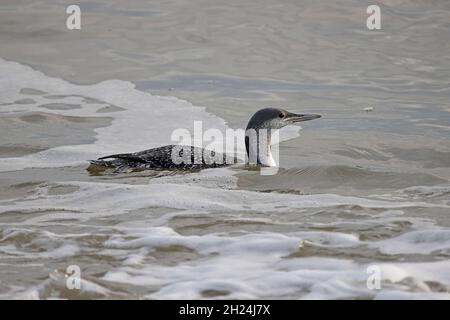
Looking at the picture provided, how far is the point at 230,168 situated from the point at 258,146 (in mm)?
536

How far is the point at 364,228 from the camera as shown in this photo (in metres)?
6.50

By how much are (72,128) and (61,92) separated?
1506mm

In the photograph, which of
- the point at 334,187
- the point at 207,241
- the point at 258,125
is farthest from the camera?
the point at 258,125

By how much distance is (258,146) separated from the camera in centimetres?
946

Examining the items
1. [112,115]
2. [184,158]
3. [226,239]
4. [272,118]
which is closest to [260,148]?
[272,118]

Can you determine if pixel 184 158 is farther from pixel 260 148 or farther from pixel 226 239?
pixel 226 239

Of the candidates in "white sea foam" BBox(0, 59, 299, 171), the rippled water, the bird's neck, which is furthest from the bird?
"white sea foam" BBox(0, 59, 299, 171)

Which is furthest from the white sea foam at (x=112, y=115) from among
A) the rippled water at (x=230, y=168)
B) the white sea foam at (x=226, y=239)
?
the white sea foam at (x=226, y=239)

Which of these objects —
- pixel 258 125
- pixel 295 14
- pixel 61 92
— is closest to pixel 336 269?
pixel 258 125

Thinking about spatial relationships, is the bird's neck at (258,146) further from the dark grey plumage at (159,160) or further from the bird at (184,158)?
the dark grey plumage at (159,160)

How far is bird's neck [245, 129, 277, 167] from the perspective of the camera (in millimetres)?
9375

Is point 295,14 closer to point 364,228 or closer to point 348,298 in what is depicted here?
point 364,228

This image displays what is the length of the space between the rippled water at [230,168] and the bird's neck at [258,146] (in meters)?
0.20

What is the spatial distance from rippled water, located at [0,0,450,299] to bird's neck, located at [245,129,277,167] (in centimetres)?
20
